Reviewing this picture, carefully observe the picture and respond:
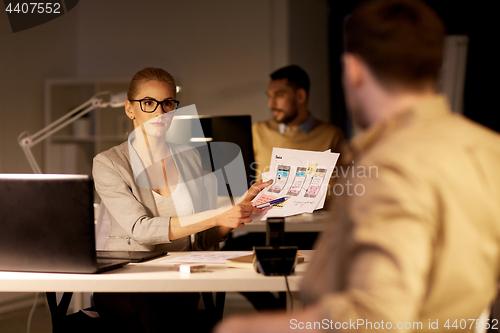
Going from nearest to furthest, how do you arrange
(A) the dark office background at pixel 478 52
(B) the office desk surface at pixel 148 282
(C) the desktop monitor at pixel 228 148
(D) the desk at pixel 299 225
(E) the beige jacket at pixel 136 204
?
(B) the office desk surface at pixel 148 282 → (E) the beige jacket at pixel 136 204 → (D) the desk at pixel 299 225 → (C) the desktop monitor at pixel 228 148 → (A) the dark office background at pixel 478 52

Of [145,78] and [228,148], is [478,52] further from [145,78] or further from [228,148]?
[145,78]

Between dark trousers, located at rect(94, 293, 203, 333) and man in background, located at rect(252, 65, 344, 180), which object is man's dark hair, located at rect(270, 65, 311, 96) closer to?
man in background, located at rect(252, 65, 344, 180)

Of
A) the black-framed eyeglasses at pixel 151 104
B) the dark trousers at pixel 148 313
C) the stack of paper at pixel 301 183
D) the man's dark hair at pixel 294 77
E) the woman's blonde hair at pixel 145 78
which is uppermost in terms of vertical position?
the man's dark hair at pixel 294 77

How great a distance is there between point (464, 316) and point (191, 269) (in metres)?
0.78

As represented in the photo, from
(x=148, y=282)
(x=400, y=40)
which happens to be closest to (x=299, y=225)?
(x=148, y=282)

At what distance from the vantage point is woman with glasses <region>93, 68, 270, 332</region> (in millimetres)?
1510

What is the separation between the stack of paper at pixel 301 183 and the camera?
145 centimetres

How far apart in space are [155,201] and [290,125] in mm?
2028

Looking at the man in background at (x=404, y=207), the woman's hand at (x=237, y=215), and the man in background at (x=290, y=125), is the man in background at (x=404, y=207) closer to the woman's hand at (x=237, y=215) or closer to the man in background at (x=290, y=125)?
the woman's hand at (x=237, y=215)

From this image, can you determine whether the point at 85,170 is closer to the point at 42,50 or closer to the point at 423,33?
the point at 42,50

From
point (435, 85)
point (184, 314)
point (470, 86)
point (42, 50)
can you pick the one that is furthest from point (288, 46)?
point (435, 85)

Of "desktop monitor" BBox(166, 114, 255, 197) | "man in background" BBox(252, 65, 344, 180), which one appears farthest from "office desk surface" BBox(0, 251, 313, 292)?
"man in background" BBox(252, 65, 344, 180)

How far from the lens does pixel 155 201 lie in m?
1.76

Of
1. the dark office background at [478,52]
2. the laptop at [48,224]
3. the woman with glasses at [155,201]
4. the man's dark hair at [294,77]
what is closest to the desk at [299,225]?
the woman with glasses at [155,201]
